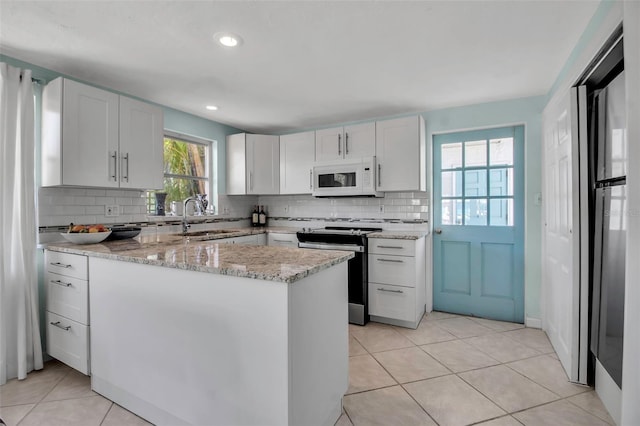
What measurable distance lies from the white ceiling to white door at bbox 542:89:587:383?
50 cm

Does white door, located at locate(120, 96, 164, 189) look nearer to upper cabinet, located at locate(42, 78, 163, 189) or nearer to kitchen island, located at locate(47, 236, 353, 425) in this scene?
upper cabinet, located at locate(42, 78, 163, 189)

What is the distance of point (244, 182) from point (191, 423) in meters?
2.78

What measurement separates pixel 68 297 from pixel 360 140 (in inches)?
114

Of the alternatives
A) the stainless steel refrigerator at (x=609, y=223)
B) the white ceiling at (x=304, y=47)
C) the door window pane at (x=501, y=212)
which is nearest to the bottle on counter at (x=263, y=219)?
the white ceiling at (x=304, y=47)

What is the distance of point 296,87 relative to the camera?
2.83 meters

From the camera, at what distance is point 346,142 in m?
3.64

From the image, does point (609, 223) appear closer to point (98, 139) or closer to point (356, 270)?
point (356, 270)

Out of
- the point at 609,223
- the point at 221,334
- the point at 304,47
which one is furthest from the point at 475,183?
the point at 221,334

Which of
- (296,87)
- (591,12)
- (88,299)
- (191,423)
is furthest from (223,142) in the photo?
(591,12)

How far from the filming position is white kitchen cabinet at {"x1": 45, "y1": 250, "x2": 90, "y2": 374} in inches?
79.0

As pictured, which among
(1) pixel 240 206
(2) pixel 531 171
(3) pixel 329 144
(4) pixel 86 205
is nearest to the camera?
(4) pixel 86 205

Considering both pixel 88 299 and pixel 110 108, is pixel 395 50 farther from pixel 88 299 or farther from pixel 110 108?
pixel 88 299

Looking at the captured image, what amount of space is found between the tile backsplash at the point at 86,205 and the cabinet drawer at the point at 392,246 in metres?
2.26

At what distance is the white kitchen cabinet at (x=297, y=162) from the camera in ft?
12.7
